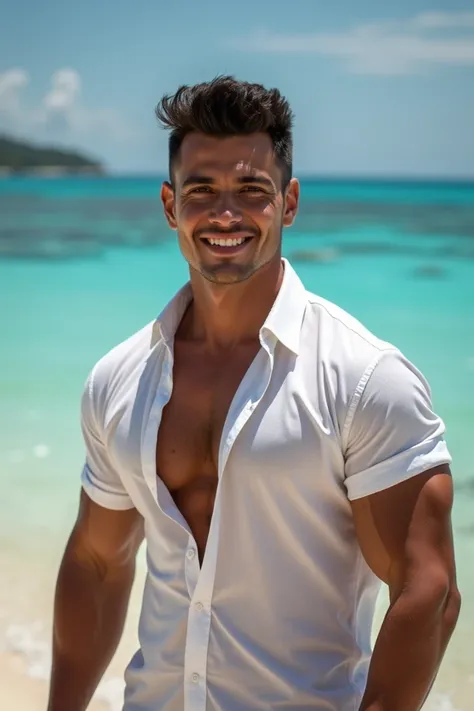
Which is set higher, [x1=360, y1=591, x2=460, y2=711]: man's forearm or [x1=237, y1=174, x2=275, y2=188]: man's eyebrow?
[x1=237, y1=174, x2=275, y2=188]: man's eyebrow

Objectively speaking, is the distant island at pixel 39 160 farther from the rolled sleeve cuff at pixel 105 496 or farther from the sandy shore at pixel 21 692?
the rolled sleeve cuff at pixel 105 496

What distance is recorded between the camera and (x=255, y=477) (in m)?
1.84

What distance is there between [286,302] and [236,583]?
1.69ft

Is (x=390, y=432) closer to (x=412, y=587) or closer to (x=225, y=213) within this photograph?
(x=412, y=587)

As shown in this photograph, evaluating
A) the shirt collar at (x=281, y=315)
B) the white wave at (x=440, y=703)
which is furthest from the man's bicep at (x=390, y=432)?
the white wave at (x=440, y=703)

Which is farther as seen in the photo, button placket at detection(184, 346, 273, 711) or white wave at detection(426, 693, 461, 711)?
white wave at detection(426, 693, 461, 711)

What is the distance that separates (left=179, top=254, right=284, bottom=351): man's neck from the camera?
6.66ft

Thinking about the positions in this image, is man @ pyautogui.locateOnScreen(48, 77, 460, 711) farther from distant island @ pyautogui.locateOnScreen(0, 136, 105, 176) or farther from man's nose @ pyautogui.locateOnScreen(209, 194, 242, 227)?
distant island @ pyautogui.locateOnScreen(0, 136, 105, 176)

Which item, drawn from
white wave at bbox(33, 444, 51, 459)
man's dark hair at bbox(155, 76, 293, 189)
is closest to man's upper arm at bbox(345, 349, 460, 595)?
man's dark hair at bbox(155, 76, 293, 189)

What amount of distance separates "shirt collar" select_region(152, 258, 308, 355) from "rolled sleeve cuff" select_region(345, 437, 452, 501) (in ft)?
0.89

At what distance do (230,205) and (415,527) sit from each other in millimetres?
668

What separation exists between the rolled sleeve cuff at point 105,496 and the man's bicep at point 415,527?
0.55 metres

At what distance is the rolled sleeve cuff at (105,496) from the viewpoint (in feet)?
6.95

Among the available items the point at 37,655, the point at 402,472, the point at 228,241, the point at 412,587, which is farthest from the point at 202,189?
the point at 37,655
